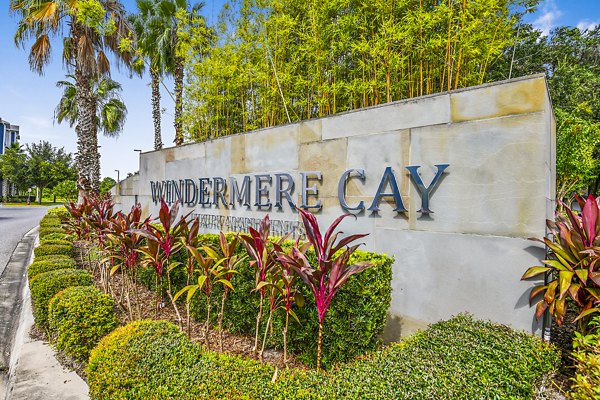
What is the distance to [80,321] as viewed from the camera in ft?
9.23

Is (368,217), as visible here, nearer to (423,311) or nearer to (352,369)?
(423,311)

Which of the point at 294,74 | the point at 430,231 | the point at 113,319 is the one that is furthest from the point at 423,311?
the point at 294,74

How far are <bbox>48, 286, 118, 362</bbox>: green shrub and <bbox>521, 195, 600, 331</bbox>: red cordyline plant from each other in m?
3.58

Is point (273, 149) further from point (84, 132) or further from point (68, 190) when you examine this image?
point (68, 190)

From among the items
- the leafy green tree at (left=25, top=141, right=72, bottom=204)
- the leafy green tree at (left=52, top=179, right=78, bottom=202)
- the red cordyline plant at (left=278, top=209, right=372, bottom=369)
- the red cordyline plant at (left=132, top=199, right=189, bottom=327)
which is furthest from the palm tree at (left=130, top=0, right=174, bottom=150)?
the leafy green tree at (left=25, top=141, right=72, bottom=204)

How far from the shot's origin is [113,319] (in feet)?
9.67

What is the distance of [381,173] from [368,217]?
0.49 metres

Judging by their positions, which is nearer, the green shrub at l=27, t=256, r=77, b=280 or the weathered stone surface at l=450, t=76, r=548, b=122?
the weathered stone surface at l=450, t=76, r=548, b=122

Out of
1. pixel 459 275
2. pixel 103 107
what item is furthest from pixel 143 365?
pixel 103 107

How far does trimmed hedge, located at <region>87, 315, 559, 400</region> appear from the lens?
1652 millimetres

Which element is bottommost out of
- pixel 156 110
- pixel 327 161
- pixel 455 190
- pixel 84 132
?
pixel 455 190

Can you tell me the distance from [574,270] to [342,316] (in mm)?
1704

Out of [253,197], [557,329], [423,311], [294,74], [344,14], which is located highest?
[344,14]

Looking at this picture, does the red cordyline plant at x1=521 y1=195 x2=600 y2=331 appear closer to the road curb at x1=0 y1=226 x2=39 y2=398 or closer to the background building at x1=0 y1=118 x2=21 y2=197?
the road curb at x1=0 y1=226 x2=39 y2=398
